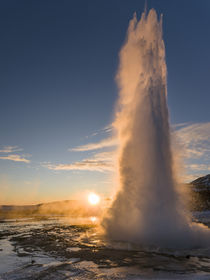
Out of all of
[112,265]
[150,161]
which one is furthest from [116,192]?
[112,265]

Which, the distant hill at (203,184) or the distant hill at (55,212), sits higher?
the distant hill at (203,184)

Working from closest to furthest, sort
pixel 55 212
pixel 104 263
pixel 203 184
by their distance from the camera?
pixel 104 263 → pixel 55 212 → pixel 203 184

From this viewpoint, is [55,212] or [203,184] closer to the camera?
[55,212]

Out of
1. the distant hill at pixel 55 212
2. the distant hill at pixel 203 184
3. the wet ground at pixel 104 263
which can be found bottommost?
the wet ground at pixel 104 263

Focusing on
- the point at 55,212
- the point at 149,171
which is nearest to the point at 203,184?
the point at 55,212

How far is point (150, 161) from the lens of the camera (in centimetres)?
1684

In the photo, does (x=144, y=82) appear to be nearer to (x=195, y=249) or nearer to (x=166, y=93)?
(x=166, y=93)

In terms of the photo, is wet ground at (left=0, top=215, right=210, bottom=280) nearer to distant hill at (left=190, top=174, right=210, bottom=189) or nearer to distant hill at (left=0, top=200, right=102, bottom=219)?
distant hill at (left=0, top=200, right=102, bottom=219)

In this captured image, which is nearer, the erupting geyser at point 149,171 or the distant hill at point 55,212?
the erupting geyser at point 149,171

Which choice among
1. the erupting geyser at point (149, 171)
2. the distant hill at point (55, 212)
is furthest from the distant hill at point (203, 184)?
the erupting geyser at point (149, 171)

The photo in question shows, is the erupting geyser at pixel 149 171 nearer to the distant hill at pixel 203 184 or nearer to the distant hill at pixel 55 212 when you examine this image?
the distant hill at pixel 55 212

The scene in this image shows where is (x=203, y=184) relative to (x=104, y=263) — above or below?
above

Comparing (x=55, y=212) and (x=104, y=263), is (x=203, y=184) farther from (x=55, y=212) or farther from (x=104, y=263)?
(x=104, y=263)

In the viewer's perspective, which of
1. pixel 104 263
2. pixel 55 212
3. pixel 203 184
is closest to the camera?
pixel 104 263
